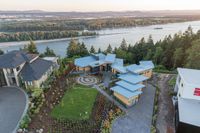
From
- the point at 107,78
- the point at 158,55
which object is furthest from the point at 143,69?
the point at 158,55

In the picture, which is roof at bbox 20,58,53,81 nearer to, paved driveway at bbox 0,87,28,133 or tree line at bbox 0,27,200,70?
paved driveway at bbox 0,87,28,133

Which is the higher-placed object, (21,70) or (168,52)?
(21,70)

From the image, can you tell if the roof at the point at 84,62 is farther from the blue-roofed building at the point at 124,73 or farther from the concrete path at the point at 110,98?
the concrete path at the point at 110,98

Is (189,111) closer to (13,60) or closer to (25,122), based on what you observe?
(25,122)

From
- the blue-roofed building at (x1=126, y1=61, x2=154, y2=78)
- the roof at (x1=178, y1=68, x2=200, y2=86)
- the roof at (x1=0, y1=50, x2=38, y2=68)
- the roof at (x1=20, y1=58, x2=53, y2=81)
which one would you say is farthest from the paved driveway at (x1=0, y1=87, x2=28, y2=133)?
the roof at (x1=178, y1=68, x2=200, y2=86)

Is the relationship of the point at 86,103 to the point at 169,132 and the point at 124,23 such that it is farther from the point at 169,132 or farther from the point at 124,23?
the point at 124,23

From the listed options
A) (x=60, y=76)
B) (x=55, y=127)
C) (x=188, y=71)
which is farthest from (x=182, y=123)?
(x=60, y=76)
